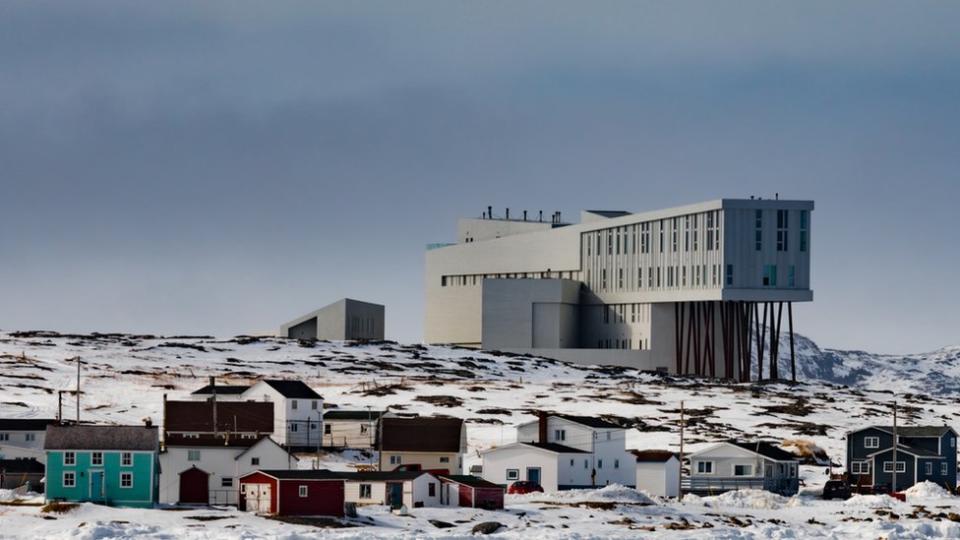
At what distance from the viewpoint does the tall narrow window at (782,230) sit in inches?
6639

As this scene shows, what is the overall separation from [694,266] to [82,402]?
6551 centimetres

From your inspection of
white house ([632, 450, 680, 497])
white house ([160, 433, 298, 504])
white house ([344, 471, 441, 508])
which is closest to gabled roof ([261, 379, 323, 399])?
white house ([160, 433, 298, 504])

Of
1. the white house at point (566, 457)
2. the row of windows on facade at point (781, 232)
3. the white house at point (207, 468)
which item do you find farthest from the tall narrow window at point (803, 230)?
the white house at point (207, 468)

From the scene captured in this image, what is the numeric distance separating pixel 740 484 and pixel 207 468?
28.8m

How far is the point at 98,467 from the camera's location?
81812 millimetres

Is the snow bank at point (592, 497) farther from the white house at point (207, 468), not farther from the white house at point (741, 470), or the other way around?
the white house at point (207, 468)

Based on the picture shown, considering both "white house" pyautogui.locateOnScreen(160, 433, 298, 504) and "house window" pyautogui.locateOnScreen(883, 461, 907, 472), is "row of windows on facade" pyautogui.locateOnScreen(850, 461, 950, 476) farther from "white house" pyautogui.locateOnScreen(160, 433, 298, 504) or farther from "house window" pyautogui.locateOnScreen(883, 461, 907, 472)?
"white house" pyautogui.locateOnScreen(160, 433, 298, 504)

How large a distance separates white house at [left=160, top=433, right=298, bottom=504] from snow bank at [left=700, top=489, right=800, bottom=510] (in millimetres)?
21046

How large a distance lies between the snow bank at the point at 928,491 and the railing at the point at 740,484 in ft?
19.4

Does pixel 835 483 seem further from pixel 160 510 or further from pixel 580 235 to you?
pixel 580 235

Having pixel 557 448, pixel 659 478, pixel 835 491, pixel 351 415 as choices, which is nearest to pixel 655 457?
pixel 659 478

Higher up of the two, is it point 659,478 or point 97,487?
point 97,487

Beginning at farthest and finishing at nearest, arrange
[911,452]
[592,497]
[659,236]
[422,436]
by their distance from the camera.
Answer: [659,236], [911,452], [422,436], [592,497]

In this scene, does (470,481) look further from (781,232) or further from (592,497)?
(781,232)
